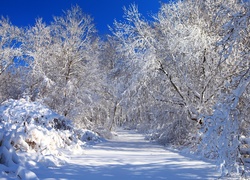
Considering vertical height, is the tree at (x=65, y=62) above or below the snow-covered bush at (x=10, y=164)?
above

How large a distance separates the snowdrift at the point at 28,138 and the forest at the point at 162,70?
3.24m

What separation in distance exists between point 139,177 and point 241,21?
3.30 m

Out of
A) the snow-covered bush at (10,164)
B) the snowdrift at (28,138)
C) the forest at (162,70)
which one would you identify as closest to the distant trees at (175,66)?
the forest at (162,70)

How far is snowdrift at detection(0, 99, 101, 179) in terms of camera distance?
14.0 feet

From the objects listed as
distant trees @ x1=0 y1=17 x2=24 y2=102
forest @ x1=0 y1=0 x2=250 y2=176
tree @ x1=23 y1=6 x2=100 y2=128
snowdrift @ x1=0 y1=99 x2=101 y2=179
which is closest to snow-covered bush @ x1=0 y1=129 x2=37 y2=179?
snowdrift @ x1=0 y1=99 x2=101 y2=179

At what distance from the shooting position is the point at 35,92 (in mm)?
15016

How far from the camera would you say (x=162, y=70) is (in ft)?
37.3

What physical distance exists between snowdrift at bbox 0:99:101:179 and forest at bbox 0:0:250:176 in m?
3.24

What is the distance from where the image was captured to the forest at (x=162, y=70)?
4359 millimetres

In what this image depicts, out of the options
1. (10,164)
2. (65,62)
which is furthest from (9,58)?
(10,164)

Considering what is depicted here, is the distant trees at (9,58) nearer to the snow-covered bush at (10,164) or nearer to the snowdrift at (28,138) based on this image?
the snowdrift at (28,138)

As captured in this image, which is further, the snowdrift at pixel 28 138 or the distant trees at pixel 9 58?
the distant trees at pixel 9 58

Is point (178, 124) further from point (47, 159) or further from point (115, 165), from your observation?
point (47, 159)

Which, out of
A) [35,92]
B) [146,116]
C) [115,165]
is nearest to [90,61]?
[35,92]
